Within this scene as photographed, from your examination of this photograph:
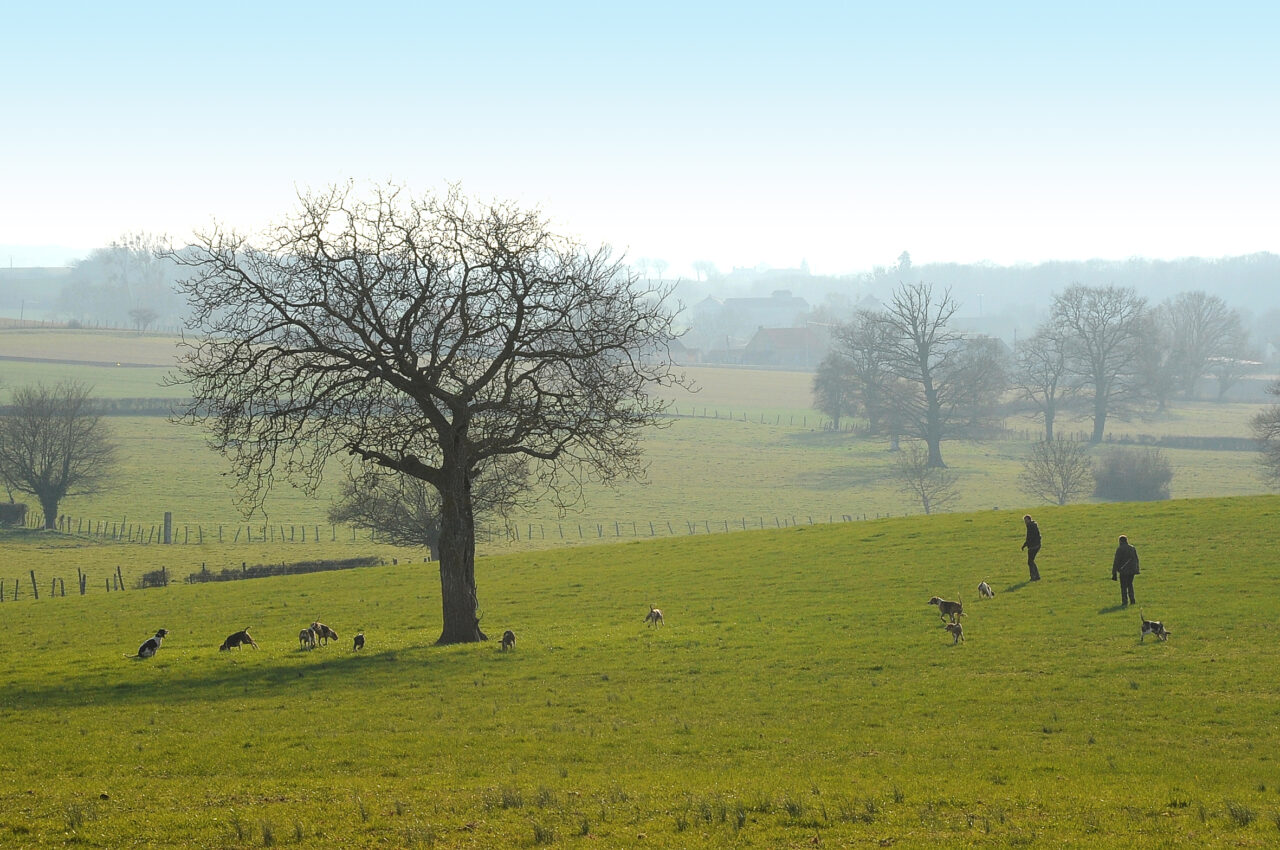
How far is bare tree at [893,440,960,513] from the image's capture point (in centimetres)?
8675

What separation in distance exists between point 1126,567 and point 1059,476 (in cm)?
5884

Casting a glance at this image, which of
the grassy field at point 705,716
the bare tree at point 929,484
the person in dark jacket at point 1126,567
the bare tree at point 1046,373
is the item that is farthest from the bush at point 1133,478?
the person in dark jacket at point 1126,567

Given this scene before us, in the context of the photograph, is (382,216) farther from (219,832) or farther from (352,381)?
(219,832)

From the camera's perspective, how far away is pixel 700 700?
2197 cm

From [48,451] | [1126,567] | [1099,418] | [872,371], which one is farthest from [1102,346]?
[48,451]

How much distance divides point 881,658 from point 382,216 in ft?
58.0

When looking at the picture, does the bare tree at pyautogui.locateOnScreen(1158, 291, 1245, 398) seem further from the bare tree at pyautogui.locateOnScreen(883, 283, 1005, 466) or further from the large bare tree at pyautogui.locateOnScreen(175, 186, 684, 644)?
the large bare tree at pyautogui.locateOnScreen(175, 186, 684, 644)

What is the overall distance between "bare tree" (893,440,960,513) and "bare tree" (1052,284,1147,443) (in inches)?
1030

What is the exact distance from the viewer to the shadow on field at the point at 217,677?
2312 centimetres

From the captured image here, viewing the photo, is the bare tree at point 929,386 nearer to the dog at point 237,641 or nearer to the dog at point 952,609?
the dog at point 952,609

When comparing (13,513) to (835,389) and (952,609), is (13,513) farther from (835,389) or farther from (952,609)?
(835,389)

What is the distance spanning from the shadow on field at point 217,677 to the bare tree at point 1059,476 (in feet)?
216

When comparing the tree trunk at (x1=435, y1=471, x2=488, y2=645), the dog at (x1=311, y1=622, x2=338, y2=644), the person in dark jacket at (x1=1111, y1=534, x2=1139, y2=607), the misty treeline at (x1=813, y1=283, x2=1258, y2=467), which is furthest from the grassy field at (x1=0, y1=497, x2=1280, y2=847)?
the misty treeline at (x1=813, y1=283, x2=1258, y2=467)

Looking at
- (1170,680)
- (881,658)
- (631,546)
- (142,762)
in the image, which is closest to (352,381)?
(142,762)
